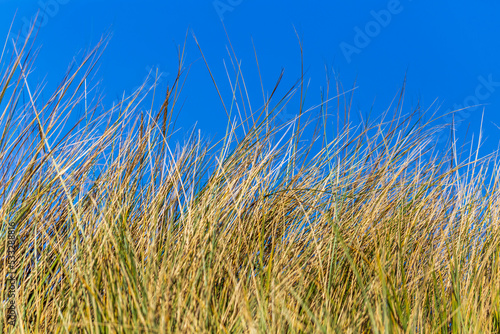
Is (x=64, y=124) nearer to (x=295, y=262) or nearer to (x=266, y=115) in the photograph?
(x=266, y=115)

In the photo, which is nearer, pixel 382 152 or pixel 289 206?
pixel 289 206

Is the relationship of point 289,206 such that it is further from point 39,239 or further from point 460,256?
point 39,239

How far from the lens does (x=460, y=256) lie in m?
1.38

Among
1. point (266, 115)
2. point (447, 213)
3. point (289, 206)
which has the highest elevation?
point (266, 115)

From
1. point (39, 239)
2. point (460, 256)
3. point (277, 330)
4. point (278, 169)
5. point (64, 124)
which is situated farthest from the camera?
point (278, 169)

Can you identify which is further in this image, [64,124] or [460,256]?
[64,124]

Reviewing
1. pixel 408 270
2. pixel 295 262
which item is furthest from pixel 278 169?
pixel 408 270

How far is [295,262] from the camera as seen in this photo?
4.59 feet

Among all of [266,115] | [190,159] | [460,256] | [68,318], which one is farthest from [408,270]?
[68,318]

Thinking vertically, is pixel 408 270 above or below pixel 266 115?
below

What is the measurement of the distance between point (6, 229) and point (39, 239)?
13 centimetres

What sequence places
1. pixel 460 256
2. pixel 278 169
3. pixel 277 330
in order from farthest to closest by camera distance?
pixel 278 169
pixel 460 256
pixel 277 330

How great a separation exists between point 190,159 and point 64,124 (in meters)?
0.56

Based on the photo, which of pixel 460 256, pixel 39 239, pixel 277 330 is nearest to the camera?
pixel 277 330
